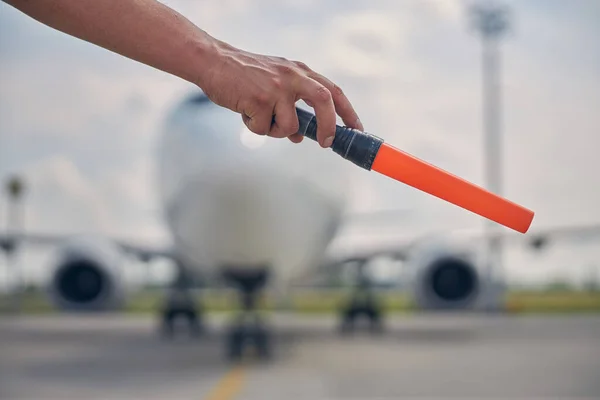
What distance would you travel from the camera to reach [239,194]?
22.6 feet

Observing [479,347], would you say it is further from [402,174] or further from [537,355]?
[402,174]

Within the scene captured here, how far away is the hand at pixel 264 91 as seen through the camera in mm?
998

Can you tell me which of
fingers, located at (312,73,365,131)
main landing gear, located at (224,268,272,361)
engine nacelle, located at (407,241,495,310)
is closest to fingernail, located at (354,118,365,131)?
fingers, located at (312,73,365,131)

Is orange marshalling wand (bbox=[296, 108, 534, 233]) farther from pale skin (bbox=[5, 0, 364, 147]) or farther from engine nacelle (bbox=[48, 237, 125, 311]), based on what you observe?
engine nacelle (bbox=[48, 237, 125, 311])

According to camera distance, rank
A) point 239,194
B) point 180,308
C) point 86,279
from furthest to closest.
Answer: point 180,308, point 86,279, point 239,194

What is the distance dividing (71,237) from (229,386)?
281 inches

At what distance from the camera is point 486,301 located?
463 inches

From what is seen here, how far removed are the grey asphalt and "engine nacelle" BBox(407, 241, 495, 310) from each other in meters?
0.50

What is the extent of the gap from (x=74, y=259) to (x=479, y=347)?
5606mm

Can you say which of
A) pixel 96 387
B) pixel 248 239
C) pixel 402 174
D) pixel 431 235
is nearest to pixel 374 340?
pixel 431 235

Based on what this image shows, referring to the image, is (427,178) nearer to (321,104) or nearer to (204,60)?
(321,104)

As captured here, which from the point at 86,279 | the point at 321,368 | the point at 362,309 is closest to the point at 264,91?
the point at 321,368

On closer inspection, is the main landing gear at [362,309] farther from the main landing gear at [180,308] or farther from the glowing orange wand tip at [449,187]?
the glowing orange wand tip at [449,187]

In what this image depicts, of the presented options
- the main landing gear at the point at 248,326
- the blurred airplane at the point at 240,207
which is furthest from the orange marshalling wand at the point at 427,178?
the main landing gear at the point at 248,326
